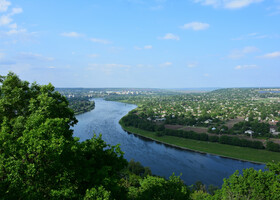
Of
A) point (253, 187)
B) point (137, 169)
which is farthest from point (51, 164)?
point (137, 169)

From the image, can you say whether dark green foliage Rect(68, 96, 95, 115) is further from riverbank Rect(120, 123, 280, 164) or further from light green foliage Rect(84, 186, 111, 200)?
light green foliage Rect(84, 186, 111, 200)

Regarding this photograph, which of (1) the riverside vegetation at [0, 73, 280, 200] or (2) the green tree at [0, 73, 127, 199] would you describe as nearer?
(2) the green tree at [0, 73, 127, 199]

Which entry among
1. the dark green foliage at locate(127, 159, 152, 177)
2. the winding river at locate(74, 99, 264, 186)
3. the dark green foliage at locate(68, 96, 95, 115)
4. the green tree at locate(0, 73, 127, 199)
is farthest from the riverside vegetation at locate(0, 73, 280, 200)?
the dark green foliage at locate(68, 96, 95, 115)

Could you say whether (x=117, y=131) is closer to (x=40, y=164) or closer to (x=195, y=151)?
(x=195, y=151)

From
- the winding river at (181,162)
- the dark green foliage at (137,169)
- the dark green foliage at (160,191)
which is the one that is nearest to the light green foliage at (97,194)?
the dark green foliage at (160,191)

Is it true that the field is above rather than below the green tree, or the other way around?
below

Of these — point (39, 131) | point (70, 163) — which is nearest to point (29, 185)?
point (70, 163)

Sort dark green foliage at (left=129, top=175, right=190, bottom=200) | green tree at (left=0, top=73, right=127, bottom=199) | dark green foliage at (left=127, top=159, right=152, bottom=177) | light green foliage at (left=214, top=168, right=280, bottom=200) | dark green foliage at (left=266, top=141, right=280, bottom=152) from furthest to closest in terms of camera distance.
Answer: dark green foliage at (left=266, top=141, right=280, bottom=152)
dark green foliage at (left=127, top=159, right=152, bottom=177)
light green foliage at (left=214, top=168, right=280, bottom=200)
dark green foliage at (left=129, top=175, right=190, bottom=200)
green tree at (left=0, top=73, right=127, bottom=199)

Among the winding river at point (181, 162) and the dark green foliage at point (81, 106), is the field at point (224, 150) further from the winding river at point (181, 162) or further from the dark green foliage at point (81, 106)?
the dark green foliage at point (81, 106)
